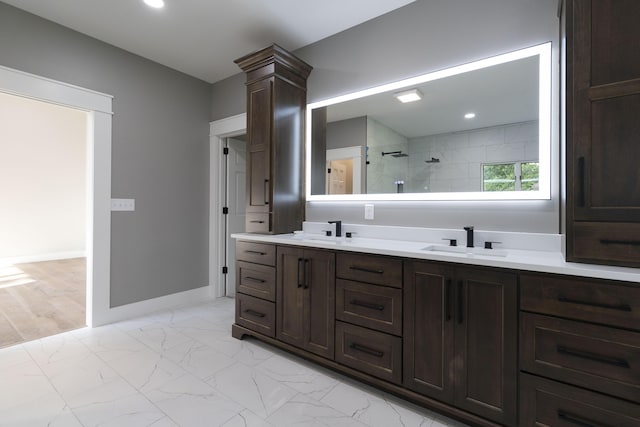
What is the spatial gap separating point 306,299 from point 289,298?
0.54 feet

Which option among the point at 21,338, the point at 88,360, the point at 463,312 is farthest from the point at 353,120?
the point at 21,338

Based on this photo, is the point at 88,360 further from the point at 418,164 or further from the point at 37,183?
the point at 37,183

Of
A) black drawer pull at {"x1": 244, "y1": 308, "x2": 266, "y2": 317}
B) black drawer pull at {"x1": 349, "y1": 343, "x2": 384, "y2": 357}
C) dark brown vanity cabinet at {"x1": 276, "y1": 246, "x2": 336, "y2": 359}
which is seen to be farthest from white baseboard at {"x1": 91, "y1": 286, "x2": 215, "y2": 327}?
black drawer pull at {"x1": 349, "y1": 343, "x2": 384, "y2": 357}

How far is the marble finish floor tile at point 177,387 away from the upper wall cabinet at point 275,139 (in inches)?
43.3

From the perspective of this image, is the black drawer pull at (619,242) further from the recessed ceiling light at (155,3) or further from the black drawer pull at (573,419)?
the recessed ceiling light at (155,3)

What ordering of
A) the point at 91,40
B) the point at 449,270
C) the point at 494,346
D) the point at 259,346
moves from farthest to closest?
the point at 91,40, the point at 259,346, the point at 449,270, the point at 494,346

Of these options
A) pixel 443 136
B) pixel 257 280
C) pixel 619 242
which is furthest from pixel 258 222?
pixel 619 242

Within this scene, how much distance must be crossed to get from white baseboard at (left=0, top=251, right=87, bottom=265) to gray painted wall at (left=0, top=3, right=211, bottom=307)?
15.0 feet

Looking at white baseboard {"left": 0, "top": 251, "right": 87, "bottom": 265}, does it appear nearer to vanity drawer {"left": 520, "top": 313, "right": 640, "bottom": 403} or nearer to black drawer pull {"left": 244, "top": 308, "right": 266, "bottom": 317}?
black drawer pull {"left": 244, "top": 308, "right": 266, "bottom": 317}

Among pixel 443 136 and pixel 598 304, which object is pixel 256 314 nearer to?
pixel 443 136

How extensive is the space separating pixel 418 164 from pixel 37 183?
7312 millimetres

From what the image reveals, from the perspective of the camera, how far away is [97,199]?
111 inches

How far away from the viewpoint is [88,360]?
2.18 meters

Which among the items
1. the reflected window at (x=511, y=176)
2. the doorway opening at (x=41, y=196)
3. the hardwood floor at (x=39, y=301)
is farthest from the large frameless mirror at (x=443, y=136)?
the doorway opening at (x=41, y=196)
